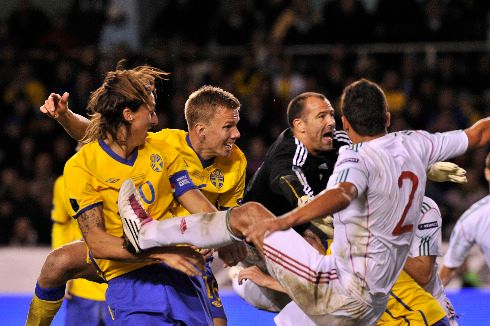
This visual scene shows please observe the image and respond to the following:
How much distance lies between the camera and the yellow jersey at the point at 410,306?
4.81 meters

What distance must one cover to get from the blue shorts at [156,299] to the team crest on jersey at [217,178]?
71 centimetres

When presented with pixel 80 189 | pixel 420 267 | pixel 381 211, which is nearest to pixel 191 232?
pixel 80 189

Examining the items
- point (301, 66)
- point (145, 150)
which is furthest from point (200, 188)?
point (301, 66)

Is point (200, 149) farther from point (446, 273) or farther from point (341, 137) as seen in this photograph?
point (446, 273)

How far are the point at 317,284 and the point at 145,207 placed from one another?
851 mm

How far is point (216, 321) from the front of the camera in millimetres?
5020

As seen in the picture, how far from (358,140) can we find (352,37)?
6891 mm

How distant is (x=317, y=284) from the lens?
4203mm

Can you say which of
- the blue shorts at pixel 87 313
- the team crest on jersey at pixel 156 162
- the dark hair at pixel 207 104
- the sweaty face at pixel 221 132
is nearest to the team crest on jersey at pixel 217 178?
the sweaty face at pixel 221 132

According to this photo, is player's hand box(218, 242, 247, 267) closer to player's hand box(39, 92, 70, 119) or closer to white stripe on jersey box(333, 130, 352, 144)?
player's hand box(39, 92, 70, 119)

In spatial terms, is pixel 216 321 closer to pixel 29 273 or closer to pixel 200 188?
pixel 200 188

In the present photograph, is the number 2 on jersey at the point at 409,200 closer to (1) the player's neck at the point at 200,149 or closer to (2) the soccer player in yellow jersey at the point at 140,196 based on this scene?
(2) the soccer player in yellow jersey at the point at 140,196

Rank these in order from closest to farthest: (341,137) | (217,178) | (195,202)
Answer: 1. (195,202)
2. (217,178)
3. (341,137)

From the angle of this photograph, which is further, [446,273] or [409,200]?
[446,273]
